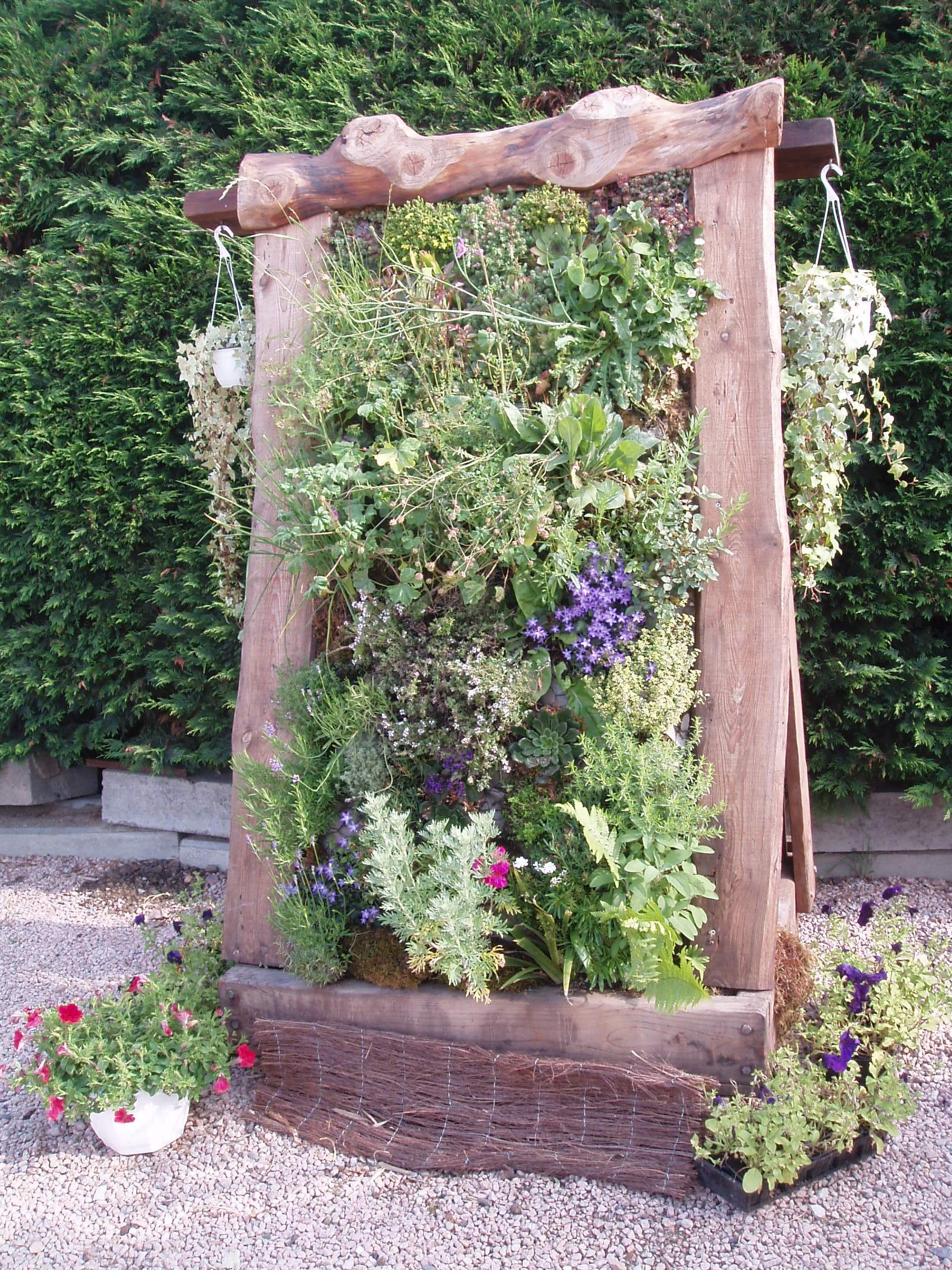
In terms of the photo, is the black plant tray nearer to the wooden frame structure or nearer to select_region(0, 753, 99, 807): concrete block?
the wooden frame structure

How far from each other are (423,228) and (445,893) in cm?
177

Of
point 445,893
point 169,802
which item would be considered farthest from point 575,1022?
point 169,802

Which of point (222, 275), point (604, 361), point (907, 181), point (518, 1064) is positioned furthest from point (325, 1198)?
point (907, 181)

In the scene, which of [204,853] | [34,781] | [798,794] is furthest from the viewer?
[34,781]

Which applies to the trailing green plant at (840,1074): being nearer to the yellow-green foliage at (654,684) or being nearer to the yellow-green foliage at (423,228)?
the yellow-green foliage at (654,684)

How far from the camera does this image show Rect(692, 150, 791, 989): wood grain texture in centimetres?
250

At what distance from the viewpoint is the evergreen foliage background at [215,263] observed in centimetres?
358

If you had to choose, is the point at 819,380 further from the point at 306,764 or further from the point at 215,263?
the point at 215,263

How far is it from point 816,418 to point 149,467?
289 centimetres

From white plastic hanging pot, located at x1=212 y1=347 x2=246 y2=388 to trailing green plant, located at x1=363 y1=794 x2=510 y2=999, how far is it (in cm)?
156

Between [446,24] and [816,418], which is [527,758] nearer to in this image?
[816,418]

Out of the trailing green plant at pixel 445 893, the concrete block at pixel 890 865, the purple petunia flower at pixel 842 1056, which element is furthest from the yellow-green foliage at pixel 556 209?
the concrete block at pixel 890 865

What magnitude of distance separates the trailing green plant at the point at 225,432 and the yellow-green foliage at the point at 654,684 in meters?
1.43

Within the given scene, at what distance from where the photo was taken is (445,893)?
234 cm
